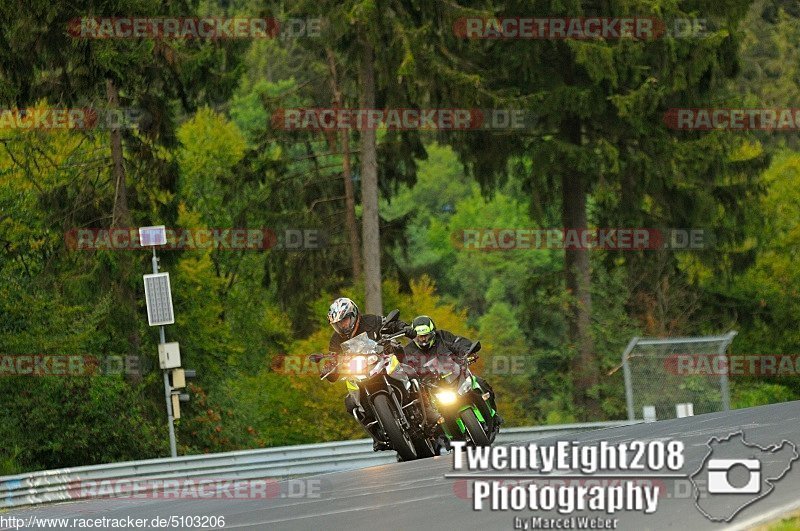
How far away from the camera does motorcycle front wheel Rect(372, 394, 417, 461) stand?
16.0 m

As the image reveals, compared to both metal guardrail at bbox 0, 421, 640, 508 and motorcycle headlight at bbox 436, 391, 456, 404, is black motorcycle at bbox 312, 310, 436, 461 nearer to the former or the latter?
motorcycle headlight at bbox 436, 391, 456, 404

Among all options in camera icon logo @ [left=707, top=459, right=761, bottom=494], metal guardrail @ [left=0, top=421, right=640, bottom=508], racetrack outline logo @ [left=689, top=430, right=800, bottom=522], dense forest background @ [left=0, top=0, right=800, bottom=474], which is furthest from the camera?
dense forest background @ [left=0, top=0, right=800, bottom=474]

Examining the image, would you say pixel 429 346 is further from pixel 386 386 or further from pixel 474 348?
pixel 386 386

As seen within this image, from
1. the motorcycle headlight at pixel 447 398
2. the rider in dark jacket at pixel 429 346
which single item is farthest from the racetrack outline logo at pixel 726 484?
the rider in dark jacket at pixel 429 346

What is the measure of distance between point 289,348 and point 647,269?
13520mm

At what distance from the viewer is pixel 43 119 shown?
115ft

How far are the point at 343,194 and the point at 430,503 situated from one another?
3215cm

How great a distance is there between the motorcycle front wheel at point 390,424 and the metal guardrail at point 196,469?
476cm

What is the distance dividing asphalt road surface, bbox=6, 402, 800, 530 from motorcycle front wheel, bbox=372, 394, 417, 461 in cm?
41

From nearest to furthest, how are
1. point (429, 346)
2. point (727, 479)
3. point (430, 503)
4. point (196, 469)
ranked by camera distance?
point (727, 479)
point (430, 503)
point (429, 346)
point (196, 469)

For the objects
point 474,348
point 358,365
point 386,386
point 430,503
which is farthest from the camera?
point 474,348

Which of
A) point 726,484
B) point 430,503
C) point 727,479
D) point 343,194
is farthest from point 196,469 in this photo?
point 343,194

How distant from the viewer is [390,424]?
52.5 feet

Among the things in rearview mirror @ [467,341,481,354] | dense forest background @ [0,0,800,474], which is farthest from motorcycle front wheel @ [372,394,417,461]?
dense forest background @ [0,0,800,474]
